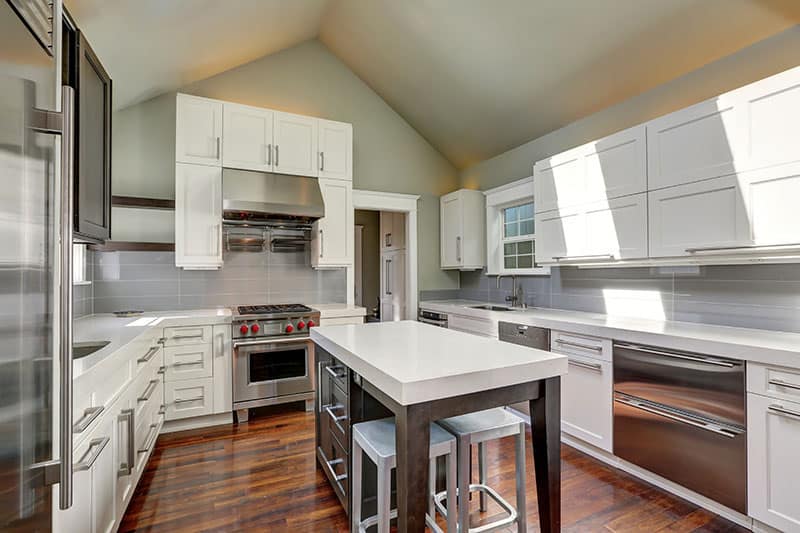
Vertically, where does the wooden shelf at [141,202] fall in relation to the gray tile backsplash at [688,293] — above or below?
above

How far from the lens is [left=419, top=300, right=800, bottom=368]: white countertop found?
1.81 meters

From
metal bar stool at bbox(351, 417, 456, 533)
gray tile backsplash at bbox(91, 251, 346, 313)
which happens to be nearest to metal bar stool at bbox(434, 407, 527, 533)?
metal bar stool at bbox(351, 417, 456, 533)

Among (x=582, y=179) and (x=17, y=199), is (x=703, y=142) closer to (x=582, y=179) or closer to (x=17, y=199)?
(x=582, y=179)

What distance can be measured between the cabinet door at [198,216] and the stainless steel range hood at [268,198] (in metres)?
0.13

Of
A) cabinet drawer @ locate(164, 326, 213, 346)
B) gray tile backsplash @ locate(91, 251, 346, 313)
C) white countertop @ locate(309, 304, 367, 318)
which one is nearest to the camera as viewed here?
cabinet drawer @ locate(164, 326, 213, 346)

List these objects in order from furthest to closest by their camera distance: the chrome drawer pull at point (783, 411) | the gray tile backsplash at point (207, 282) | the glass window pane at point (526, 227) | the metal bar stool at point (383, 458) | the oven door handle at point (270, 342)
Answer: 1. the glass window pane at point (526, 227)
2. the gray tile backsplash at point (207, 282)
3. the oven door handle at point (270, 342)
4. the chrome drawer pull at point (783, 411)
5. the metal bar stool at point (383, 458)

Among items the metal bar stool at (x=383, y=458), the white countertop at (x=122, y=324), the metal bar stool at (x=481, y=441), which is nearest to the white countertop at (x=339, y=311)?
the white countertop at (x=122, y=324)

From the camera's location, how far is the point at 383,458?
1.47 m

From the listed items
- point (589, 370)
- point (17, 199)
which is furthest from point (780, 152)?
point (17, 199)

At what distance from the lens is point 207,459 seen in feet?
8.70

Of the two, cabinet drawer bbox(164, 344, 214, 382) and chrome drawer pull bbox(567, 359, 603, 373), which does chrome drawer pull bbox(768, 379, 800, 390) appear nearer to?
chrome drawer pull bbox(567, 359, 603, 373)

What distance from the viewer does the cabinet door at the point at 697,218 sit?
211cm

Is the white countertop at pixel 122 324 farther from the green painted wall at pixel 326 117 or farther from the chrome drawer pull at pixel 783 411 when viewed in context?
the chrome drawer pull at pixel 783 411

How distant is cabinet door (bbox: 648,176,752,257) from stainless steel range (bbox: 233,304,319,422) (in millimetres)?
2822
